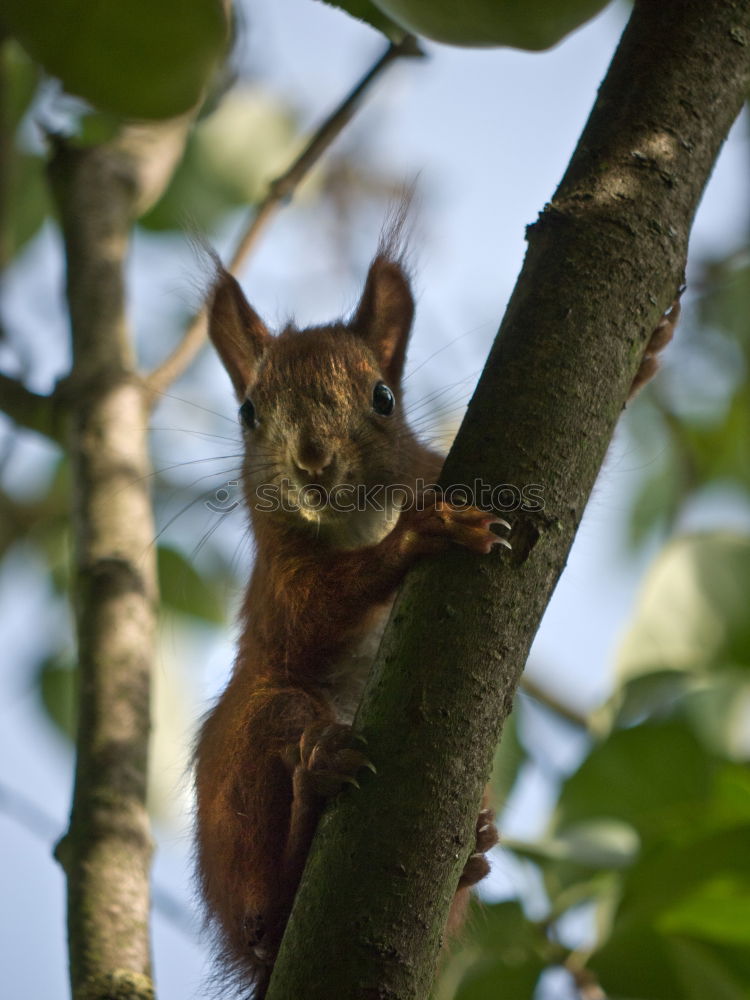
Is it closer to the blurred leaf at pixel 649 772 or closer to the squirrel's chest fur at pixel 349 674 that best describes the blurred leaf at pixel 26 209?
the squirrel's chest fur at pixel 349 674

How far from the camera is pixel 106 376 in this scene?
321 cm

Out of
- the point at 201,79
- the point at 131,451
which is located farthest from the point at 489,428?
the point at 131,451

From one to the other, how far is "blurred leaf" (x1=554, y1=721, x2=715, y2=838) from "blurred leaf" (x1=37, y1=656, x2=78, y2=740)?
195cm

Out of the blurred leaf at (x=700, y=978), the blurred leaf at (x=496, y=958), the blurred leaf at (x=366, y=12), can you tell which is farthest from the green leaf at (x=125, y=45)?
the blurred leaf at (x=700, y=978)

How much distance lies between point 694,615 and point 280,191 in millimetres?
1656

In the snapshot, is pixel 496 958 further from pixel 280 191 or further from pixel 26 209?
pixel 26 209

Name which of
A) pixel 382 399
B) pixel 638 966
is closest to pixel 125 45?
pixel 382 399

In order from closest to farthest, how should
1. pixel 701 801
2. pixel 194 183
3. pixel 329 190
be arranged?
pixel 701 801, pixel 194 183, pixel 329 190

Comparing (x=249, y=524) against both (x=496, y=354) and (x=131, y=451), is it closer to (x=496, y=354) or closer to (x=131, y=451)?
(x=131, y=451)

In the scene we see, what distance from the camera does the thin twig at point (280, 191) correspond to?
2.87 metres

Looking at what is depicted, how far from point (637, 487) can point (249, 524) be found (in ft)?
9.53

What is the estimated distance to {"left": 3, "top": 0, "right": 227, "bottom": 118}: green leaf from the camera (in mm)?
2250

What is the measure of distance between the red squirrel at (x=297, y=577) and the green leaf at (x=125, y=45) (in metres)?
0.78

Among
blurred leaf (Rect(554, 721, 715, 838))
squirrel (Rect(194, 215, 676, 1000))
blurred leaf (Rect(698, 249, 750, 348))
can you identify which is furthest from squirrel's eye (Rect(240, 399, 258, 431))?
blurred leaf (Rect(698, 249, 750, 348))
